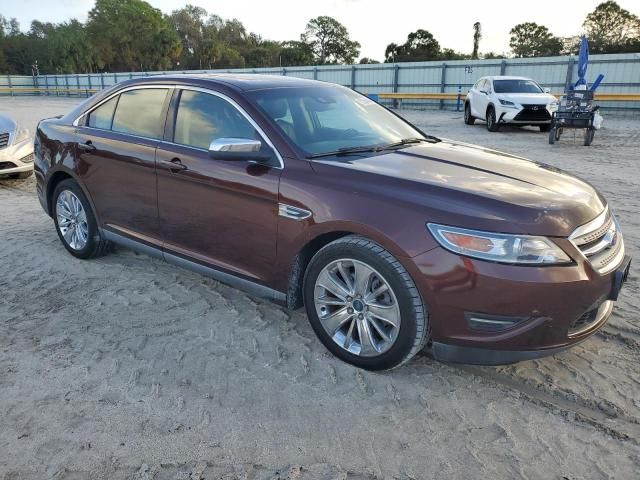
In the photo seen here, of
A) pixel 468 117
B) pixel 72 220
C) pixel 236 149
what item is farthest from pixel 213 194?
pixel 468 117

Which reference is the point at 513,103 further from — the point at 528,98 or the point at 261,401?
the point at 261,401

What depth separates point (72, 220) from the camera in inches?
191

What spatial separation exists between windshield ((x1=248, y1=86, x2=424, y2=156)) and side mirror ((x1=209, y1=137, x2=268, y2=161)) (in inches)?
10.6

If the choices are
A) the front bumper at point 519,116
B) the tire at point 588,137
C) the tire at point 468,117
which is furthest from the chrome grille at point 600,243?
the tire at point 468,117

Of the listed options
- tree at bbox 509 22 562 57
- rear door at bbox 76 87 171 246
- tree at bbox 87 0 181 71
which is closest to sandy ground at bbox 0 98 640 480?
rear door at bbox 76 87 171 246

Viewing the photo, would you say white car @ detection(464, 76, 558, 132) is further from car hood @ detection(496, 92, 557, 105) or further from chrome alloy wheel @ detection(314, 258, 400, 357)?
chrome alloy wheel @ detection(314, 258, 400, 357)

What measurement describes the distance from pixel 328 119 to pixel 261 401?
203 cm

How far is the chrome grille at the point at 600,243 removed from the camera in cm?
272

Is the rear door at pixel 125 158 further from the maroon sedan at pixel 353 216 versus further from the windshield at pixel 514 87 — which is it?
the windshield at pixel 514 87

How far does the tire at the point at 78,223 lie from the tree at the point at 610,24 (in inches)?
2506

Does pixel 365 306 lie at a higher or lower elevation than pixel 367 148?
lower

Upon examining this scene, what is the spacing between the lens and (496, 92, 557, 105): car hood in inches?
588

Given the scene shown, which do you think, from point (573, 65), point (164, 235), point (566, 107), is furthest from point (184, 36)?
point (164, 235)

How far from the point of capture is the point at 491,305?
2.59 meters
